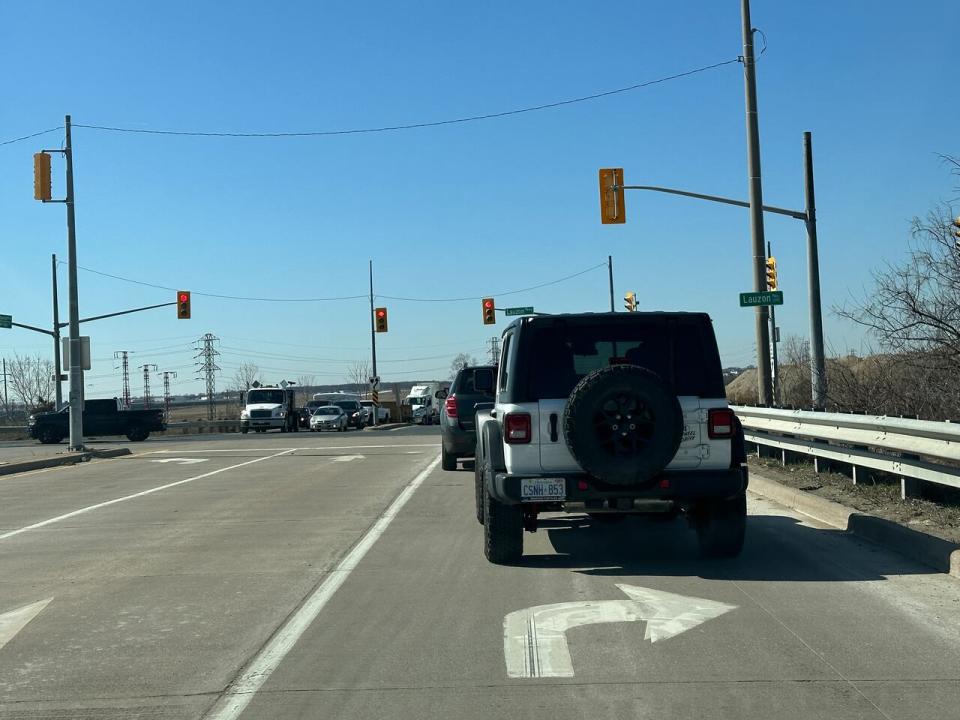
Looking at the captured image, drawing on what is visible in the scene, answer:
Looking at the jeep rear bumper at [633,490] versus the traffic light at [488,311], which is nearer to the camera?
the jeep rear bumper at [633,490]

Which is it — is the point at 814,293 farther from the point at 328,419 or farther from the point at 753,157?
the point at 328,419

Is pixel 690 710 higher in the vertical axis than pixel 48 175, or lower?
lower

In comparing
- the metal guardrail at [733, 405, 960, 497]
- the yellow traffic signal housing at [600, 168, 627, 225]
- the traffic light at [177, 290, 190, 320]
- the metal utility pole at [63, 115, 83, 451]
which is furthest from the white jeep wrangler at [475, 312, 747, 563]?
the traffic light at [177, 290, 190, 320]

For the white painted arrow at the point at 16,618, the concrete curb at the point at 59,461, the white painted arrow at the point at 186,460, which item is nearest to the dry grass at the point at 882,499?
the white painted arrow at the point at 16,618

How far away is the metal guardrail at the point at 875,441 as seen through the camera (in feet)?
30.7

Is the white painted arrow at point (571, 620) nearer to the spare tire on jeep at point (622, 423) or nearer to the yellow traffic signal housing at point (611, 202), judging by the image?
the spare tire on jeep at point (622, 423)

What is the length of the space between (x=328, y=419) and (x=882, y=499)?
4425 centimetres

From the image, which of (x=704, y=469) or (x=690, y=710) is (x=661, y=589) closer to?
(x=704, y=469)

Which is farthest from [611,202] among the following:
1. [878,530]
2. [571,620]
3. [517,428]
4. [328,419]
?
[328,419]

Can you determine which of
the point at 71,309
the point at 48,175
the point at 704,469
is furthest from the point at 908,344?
the point at 71,309

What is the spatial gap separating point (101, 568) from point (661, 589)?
16.8ft

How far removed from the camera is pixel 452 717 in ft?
16.5

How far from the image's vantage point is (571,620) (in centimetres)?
692

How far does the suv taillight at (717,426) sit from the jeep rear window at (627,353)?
158 millimetres
